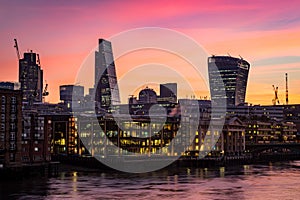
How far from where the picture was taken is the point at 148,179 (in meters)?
103

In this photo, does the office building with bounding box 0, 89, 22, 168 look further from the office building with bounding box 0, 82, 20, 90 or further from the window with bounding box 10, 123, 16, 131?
A: the office building with bounding box 0, 82, 20, 90

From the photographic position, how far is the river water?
76562 millimetres

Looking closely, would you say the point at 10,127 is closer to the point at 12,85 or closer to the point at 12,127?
the point at 12,127

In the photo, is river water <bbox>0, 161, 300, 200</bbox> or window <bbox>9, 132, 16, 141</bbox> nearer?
river water <bbox>0, 161, 300, 200</bbox>

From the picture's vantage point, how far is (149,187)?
288ft

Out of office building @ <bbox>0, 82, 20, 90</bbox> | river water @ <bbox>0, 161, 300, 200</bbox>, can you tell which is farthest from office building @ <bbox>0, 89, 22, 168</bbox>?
office building @ <bbox>0, 82, 20, 90</bbox>

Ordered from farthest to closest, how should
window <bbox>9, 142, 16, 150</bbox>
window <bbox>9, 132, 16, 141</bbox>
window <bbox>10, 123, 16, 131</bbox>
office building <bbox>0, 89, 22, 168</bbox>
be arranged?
1. window <bbox>10, 123, 16, 131</bbox>
2. window <bbox>9, 132, 16, 141</bbox>
3. window <bbox>9, 142, 16, 150</bbox>
4. office building <bbox>0, 89, 22, 168</bbox>

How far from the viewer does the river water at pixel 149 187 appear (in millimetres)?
76562

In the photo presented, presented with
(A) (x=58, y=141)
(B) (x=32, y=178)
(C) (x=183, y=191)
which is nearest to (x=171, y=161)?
(A) (x=58, y=141)

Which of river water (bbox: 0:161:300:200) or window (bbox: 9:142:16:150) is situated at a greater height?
window (bbox: 9:142:16:150)

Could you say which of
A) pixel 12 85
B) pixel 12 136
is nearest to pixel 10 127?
pixel 12 136

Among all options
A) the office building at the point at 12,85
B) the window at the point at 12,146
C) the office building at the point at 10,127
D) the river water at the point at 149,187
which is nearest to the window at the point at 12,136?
the office building at the point at 10,127

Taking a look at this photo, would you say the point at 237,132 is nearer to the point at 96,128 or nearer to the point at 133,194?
the point at 96,128

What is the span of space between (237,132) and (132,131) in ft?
145
